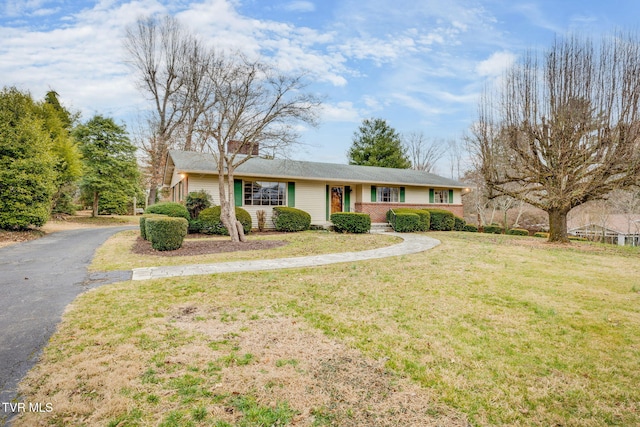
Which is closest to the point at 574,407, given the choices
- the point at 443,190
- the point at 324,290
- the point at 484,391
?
the point at 484,391

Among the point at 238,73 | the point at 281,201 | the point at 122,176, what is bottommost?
the point at 281,201

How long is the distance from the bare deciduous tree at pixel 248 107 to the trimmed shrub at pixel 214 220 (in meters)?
1.91

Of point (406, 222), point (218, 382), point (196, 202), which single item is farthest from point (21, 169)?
point (406, 222)

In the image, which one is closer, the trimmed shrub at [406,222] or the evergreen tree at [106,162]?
the trimmed shrub at [406,222]

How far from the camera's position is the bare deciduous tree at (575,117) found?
945 cm

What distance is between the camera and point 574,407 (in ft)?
7.13

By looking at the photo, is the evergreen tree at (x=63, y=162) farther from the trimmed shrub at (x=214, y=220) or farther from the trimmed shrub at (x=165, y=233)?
the trimmed shrub at (x=165, y=233)

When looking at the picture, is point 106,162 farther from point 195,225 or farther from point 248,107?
point 248,107

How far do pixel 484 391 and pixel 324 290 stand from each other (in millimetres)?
2896

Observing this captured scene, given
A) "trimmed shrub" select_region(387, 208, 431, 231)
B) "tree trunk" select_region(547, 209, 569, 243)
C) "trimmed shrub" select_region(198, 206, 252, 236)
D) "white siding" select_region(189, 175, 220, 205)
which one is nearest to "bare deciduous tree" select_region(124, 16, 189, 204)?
"white siding" select_region(189, 175, 220, 205)

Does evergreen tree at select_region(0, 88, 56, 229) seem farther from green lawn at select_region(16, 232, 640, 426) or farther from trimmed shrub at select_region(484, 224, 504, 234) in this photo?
trimmed shrub at select_region(484, 224, 504, 234)

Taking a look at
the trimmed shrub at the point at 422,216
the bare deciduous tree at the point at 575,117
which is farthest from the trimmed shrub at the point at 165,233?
the bare deciduous tree at the point at 575,117

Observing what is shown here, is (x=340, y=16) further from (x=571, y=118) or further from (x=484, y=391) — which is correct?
(x=484, y=391)

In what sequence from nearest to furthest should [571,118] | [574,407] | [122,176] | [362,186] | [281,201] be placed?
[574,407], [571,118], [281,201], [362,186], [122,176]
